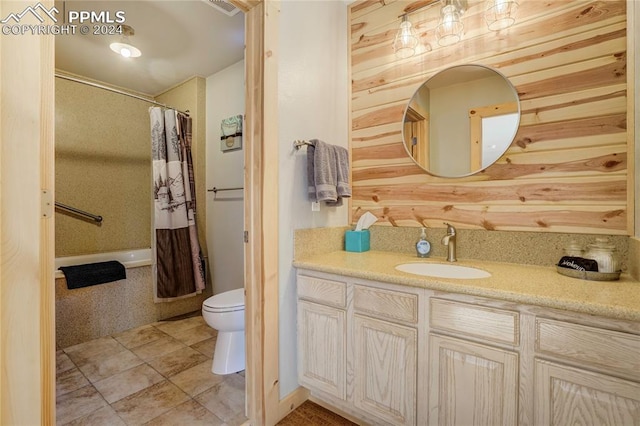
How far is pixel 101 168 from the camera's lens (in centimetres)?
305

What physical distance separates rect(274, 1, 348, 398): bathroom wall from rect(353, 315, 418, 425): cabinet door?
1.32 feet

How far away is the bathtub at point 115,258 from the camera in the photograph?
8.69 feet

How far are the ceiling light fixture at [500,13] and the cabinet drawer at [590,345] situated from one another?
145cm

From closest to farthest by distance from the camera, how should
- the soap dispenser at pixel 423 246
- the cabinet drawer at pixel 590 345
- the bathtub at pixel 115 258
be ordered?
the cabinet drawer at pixel 590 345, the soap dispenser at pixel 423 246, the bathtub at pixel 115 258

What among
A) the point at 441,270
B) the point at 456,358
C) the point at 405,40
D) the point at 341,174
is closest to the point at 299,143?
the point at 341,174

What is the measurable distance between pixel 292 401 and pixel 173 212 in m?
1.97

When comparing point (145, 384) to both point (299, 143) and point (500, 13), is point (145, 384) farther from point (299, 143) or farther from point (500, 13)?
point (500, 13)

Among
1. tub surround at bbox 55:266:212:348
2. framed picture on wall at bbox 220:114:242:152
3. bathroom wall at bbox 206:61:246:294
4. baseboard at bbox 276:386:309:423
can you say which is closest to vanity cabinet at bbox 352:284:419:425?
baseboard at bbox 276:386:309:423

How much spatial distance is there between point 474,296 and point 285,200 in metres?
0.99

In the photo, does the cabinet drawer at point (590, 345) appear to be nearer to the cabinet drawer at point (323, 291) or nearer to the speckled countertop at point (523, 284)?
the speckled countertop at point (523, 284)

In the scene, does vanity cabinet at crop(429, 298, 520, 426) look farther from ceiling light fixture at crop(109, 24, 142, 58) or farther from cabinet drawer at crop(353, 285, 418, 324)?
ceiling light fixture at crop(109, 24, 142, 58)

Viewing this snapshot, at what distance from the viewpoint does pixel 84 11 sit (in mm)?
2062

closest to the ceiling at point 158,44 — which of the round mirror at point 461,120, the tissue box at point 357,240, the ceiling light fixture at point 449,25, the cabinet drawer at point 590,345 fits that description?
the ceiling light fixture at point 449,25

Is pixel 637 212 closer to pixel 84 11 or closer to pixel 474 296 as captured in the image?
pixel 474 296
